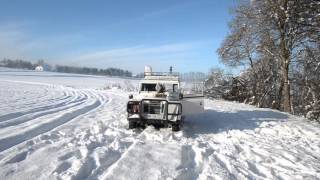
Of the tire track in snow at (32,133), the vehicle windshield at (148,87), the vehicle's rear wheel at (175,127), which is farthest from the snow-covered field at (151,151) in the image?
the vehicle windshield at (148,87)

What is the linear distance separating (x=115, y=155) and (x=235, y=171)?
290 cm

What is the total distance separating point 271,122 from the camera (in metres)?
16.6

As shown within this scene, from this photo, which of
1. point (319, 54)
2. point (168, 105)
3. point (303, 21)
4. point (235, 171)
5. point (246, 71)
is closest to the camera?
point (235, 171)

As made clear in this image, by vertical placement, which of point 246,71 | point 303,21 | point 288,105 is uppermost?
point 303,21

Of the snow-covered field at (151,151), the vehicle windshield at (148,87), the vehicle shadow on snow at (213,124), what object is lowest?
the vehicle shadow on snow at (213,124)

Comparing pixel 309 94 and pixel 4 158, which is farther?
pixel 309 94

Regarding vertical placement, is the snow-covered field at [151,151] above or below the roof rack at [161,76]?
below

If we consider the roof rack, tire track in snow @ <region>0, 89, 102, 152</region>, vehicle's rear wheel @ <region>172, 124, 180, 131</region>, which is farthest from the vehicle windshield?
tire track in snow @ <region>0, 89, 102, 152</region>

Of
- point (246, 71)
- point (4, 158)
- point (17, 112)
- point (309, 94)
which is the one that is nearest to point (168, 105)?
point (4, 158)

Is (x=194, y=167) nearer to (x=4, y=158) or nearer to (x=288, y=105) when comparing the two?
(x=4, y=158)

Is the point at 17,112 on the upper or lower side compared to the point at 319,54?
lower

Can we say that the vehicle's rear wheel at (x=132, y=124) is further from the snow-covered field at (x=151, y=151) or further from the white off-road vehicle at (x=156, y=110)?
the snow-covered field at (x=151, y=151)

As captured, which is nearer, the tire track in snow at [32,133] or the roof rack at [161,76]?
the tire track in snow at [32,133]

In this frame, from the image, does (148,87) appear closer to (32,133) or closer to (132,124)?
(132,124)
